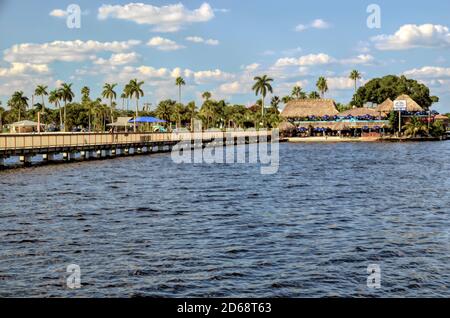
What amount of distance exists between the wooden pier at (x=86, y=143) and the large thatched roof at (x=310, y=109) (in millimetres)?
41343

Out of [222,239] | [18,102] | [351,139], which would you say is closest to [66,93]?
[18,102]

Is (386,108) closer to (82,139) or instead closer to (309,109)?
(309,109)

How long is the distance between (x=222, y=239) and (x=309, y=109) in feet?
441

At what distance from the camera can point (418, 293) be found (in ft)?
48.2

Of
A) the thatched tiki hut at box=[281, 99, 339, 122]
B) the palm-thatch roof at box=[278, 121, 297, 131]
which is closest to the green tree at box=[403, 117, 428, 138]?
the thatched tiki hut at box=[281, 99, 339, 122]

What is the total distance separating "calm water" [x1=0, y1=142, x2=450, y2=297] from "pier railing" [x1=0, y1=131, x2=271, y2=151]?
439 inches

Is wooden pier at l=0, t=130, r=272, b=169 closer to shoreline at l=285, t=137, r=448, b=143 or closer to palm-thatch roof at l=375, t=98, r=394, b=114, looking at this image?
shoreline at l=285, t=137, r=448, b=143

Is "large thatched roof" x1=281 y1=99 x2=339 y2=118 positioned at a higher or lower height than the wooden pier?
higher

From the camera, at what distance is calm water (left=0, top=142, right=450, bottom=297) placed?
1523 centimetres

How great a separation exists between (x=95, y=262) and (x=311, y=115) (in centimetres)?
13712

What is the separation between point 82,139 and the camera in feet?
211

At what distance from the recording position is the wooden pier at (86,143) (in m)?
51.2

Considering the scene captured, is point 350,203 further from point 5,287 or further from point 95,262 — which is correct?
point 5,287
